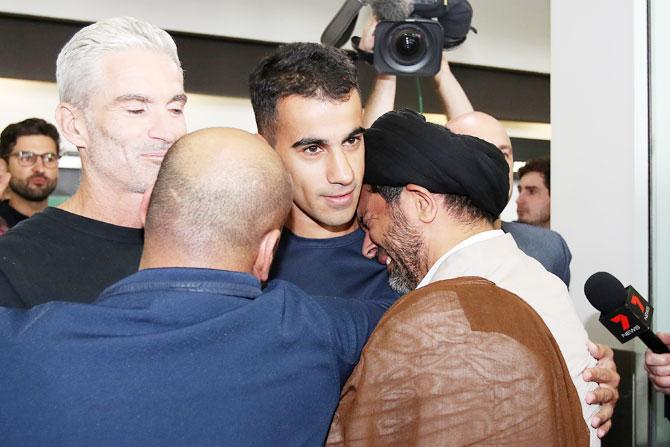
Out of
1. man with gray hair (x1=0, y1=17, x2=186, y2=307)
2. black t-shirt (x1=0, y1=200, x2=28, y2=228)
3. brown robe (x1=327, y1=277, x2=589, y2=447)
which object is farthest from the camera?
black t-shirt (x1=0, y1=200, x2=28, y2=228)

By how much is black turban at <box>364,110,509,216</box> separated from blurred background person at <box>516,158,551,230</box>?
7.66 ft

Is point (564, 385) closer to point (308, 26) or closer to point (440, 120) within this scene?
point (308, 26)

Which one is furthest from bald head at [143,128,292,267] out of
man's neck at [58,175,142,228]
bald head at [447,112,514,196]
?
bald head at [447,112,514,196]

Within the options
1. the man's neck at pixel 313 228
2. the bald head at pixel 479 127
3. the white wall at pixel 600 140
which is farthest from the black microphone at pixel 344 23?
the man's neck at pixel 313 228

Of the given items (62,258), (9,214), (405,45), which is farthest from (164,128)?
(9,214)

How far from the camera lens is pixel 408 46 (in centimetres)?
209

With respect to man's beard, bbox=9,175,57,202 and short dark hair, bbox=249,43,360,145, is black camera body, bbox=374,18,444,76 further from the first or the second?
man's beard, bbox=9,175,57,202

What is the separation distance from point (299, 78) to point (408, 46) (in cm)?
71

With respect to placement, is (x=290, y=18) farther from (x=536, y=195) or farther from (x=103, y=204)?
(x=103, y=204)

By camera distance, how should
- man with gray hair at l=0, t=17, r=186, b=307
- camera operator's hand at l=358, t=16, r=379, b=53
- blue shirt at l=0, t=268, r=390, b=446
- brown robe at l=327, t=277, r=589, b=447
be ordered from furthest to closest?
1. camera operator's hand at l=358, t=16, r=379, b=53
2. man with gray hair at l=0, t=17, r=186, b=307
3. brown robe at l=327, t=277, r=589, b=447
4. blue shirt at l=0, t=268, r=390, b=446

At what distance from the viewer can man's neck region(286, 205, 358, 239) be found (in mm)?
1547

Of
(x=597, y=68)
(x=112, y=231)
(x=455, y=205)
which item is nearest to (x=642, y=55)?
(x=597, y=68)

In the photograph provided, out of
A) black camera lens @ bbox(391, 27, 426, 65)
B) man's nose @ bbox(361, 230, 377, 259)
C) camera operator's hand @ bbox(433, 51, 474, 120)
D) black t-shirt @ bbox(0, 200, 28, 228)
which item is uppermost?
black camera lens @ bbox(391, 27, 426, 65)

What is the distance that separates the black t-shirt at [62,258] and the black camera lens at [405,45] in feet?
3.42
